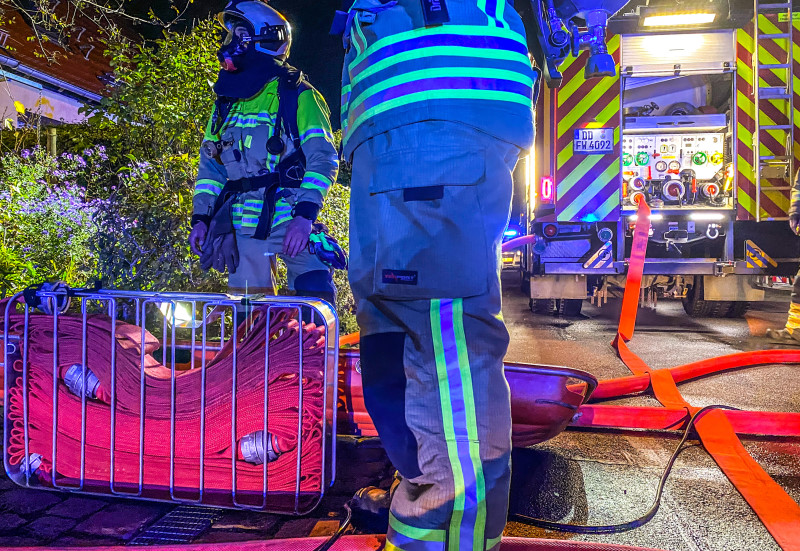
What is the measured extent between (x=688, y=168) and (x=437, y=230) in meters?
6.98

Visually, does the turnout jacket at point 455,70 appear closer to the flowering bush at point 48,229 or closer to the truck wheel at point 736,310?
the flowering bush at point 48,229

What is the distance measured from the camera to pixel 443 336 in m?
1.22

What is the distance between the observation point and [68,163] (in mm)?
8352

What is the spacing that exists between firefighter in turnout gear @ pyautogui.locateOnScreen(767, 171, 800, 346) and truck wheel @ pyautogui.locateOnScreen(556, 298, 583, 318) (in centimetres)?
246

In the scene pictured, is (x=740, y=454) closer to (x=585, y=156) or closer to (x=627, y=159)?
(x=585, y=156)

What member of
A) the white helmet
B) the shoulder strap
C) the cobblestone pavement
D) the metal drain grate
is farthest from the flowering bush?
the metal drain grate

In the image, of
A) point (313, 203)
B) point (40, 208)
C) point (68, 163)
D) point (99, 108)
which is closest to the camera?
point (313, 203)

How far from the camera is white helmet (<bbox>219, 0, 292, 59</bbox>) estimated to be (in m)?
2.64

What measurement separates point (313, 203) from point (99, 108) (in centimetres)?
307

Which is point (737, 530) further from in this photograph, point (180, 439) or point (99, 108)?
point (99, 108)

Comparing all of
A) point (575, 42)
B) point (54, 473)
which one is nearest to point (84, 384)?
point (54, 473)

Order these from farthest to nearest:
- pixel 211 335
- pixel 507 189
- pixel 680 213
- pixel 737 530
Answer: pixel 680 213 → pixel 211 335 → pixel 737 530 → pixel 507 189

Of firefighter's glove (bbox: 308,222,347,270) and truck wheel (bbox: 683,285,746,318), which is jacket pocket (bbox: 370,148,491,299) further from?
truck wheel (bbox: 683,285,746,318)

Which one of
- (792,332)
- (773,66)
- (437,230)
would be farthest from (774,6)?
(437,230)
